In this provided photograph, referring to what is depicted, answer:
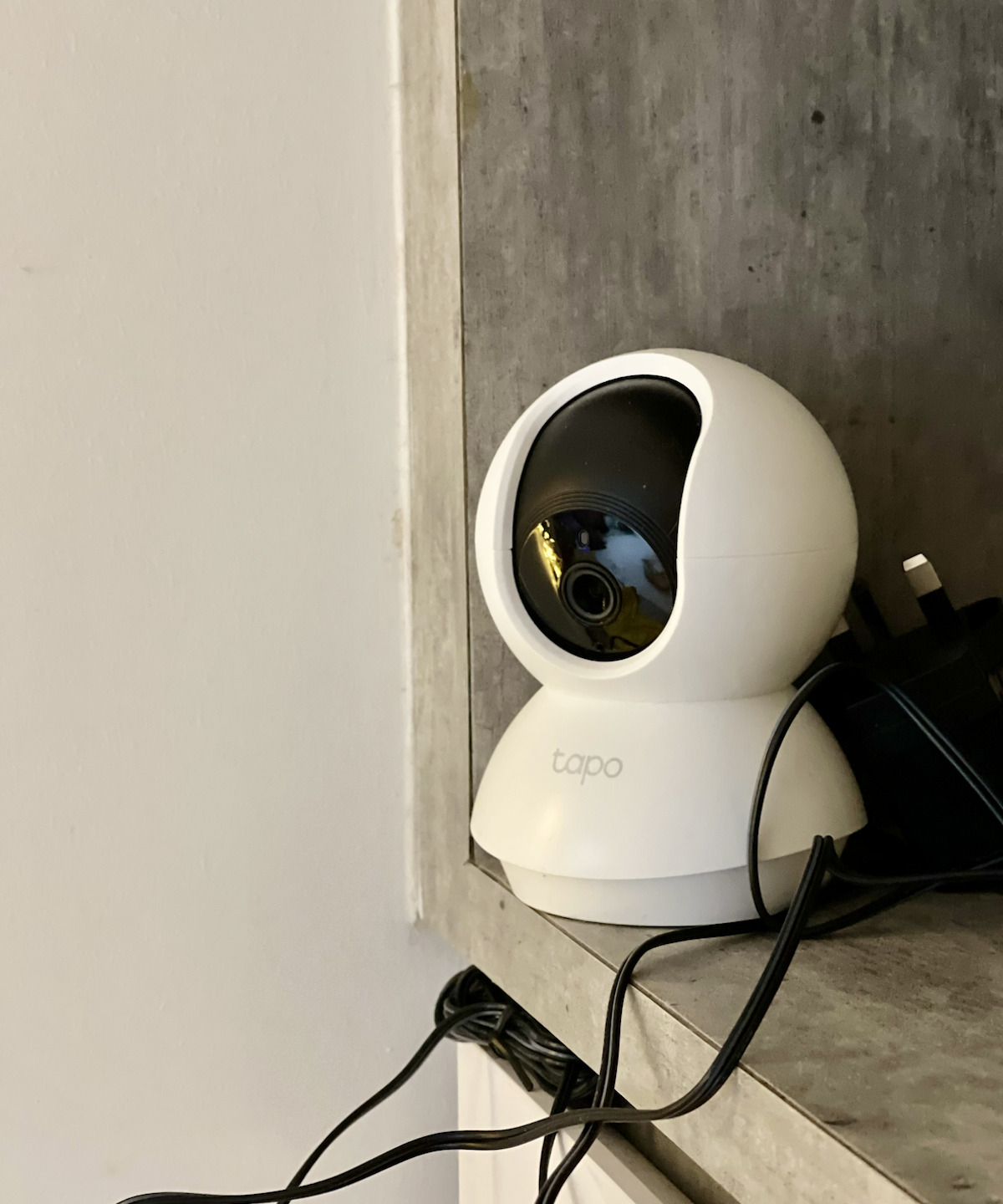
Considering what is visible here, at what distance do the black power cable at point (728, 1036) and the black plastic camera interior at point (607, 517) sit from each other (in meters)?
0.09

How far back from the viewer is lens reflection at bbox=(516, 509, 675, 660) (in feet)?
1.62

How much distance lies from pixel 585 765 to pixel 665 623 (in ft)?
0.28

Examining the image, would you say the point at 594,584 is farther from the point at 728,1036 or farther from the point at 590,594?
the point at 728,1036

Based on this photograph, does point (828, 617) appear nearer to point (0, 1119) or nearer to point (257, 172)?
point (257, 172)

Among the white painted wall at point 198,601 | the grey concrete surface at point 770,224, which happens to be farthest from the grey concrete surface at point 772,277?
the white painted wall at point 198,601

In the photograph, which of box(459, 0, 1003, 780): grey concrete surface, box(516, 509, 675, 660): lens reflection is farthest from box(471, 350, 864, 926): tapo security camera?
box(459, 0, 1003, 780): grey concrete surface

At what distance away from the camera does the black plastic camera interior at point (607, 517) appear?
1.61ft

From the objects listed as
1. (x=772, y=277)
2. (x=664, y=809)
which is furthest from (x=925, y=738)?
(x=772, y=277)

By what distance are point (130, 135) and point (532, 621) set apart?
401 mm

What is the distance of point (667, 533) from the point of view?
49 cm

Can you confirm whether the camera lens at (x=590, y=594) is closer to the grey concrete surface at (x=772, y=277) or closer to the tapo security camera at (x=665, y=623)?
the tapo security camera at (x=665, y=623)

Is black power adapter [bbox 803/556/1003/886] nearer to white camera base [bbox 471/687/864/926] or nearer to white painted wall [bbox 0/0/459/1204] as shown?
white camera base [bbox 471/687/864/926]

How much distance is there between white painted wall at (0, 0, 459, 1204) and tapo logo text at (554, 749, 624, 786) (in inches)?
9.3

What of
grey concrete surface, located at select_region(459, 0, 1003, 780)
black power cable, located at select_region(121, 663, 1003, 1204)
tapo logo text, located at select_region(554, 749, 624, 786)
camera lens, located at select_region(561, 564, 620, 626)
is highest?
grey concrete surface, located at select_region(459, 0, 1003, 780)
